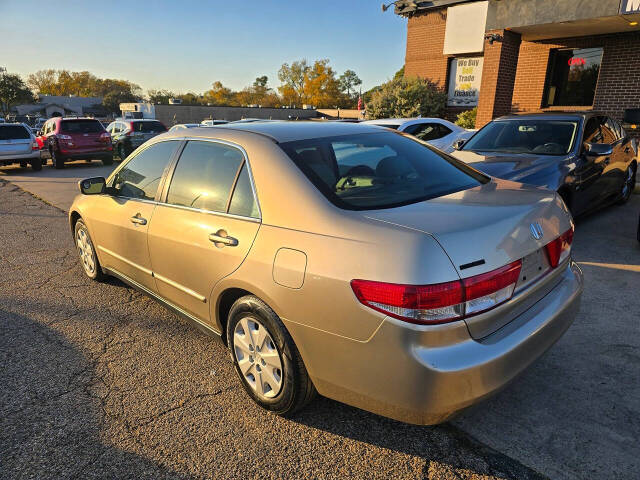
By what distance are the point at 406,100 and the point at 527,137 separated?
11.5 metres

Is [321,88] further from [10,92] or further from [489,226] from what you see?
[489,226]

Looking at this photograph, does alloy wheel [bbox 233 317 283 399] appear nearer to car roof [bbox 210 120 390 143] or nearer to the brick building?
car roof [bbox 210 120 390 143]

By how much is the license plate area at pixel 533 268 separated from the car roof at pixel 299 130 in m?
1.40

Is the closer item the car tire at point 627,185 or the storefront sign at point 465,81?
the car tire at point 627,185

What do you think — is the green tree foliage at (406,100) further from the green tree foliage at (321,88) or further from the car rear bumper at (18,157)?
the green tree foliage at (321,88)

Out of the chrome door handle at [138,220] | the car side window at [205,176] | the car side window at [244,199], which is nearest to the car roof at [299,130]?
the car side window at [205,176]

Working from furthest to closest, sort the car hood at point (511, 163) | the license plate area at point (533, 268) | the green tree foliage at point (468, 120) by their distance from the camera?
1. the green tree foliage at point (468, 120)
2. the car hood at point (511, 163)
3. the license plate area at point (533, 268)

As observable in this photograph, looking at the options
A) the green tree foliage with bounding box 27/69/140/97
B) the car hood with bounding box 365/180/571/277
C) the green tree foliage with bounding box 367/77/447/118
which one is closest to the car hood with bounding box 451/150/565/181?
the car hood with bounding box 365/180/571/277

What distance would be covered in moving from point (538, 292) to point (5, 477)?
283 centimetres

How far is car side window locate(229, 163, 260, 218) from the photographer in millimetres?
2607

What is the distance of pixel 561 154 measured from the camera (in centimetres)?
570

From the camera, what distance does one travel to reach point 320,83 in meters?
74.5

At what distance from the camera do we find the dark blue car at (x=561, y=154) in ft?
17.3

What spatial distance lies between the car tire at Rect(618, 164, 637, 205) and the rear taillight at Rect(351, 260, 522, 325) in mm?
6722
